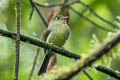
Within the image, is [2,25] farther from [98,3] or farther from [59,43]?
[98,3]

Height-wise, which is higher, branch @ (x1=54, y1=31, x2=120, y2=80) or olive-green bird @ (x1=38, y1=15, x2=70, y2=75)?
branch @ (x1=54, y1=31, x2=120, y2=80)

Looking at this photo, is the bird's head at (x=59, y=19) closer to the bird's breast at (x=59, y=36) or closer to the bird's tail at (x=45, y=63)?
the bird's breast at (x=59, y=36)

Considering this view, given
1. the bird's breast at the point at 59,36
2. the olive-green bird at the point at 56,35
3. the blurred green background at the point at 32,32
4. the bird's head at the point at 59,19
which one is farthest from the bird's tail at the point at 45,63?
the bird's head at the point at 59,19

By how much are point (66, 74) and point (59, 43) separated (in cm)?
304

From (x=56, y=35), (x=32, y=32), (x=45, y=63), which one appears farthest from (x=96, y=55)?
(x=32, y=32)

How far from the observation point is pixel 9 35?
7.18ft

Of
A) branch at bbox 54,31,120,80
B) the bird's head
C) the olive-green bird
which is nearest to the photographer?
branch at bbox 54,31,120,80

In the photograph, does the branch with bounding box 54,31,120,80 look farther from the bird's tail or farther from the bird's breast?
the bird's breast

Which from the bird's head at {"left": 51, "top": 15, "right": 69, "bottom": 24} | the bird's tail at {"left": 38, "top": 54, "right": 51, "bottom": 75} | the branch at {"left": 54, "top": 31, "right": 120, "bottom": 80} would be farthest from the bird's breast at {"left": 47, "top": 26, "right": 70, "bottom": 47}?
the branch at {"left": 54, "top": 31, "right": 120, "bottom": 80}

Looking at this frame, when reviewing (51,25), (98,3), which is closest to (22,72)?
(51,25)

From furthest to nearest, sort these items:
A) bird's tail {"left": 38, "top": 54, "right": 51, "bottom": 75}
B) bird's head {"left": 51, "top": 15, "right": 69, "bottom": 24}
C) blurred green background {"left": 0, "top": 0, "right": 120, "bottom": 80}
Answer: bird's head {"left": 51, "top": 15, "right": 69, "bottom": 24} → blurred green background {"left": 0, "top": 0, "right": 120, "bottom": 80} → bird's tail {"left": 38, "top": 54, "right": 51, "bottom": 75}

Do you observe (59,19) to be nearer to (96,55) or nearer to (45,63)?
(45,63)

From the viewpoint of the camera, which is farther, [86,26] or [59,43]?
[86,26]

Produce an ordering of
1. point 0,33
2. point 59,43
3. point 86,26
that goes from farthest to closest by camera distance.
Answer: point 86,26
point 59,43
point 0,33
